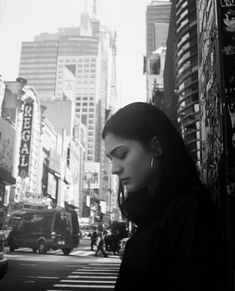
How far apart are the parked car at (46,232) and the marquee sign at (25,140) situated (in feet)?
101

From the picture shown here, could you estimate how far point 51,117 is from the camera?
90.4m

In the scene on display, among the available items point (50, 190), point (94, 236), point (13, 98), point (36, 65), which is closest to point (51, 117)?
point (50, 190)

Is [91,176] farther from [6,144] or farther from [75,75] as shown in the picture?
[75,75]

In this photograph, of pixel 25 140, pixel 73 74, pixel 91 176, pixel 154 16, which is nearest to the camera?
pixel 25 140

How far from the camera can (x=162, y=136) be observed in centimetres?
173

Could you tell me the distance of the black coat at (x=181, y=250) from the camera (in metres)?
1.40

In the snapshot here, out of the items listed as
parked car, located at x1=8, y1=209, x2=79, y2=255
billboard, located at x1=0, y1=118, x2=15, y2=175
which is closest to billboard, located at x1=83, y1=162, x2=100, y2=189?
billboard, located at x1=0, y1=118, x2=15, y2=175

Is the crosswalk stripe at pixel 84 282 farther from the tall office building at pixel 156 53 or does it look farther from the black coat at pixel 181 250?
the tall office building at pixel 156 53

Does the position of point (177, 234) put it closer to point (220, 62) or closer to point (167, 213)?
point (167, 213)

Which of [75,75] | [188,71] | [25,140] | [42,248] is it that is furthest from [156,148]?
[75,75]

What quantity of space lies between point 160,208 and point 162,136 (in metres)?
0.30

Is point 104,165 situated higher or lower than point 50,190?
higher

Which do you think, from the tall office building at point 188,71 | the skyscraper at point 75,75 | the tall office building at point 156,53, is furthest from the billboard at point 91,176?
the tall office building at point 188,71

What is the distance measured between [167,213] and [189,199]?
0.10m
